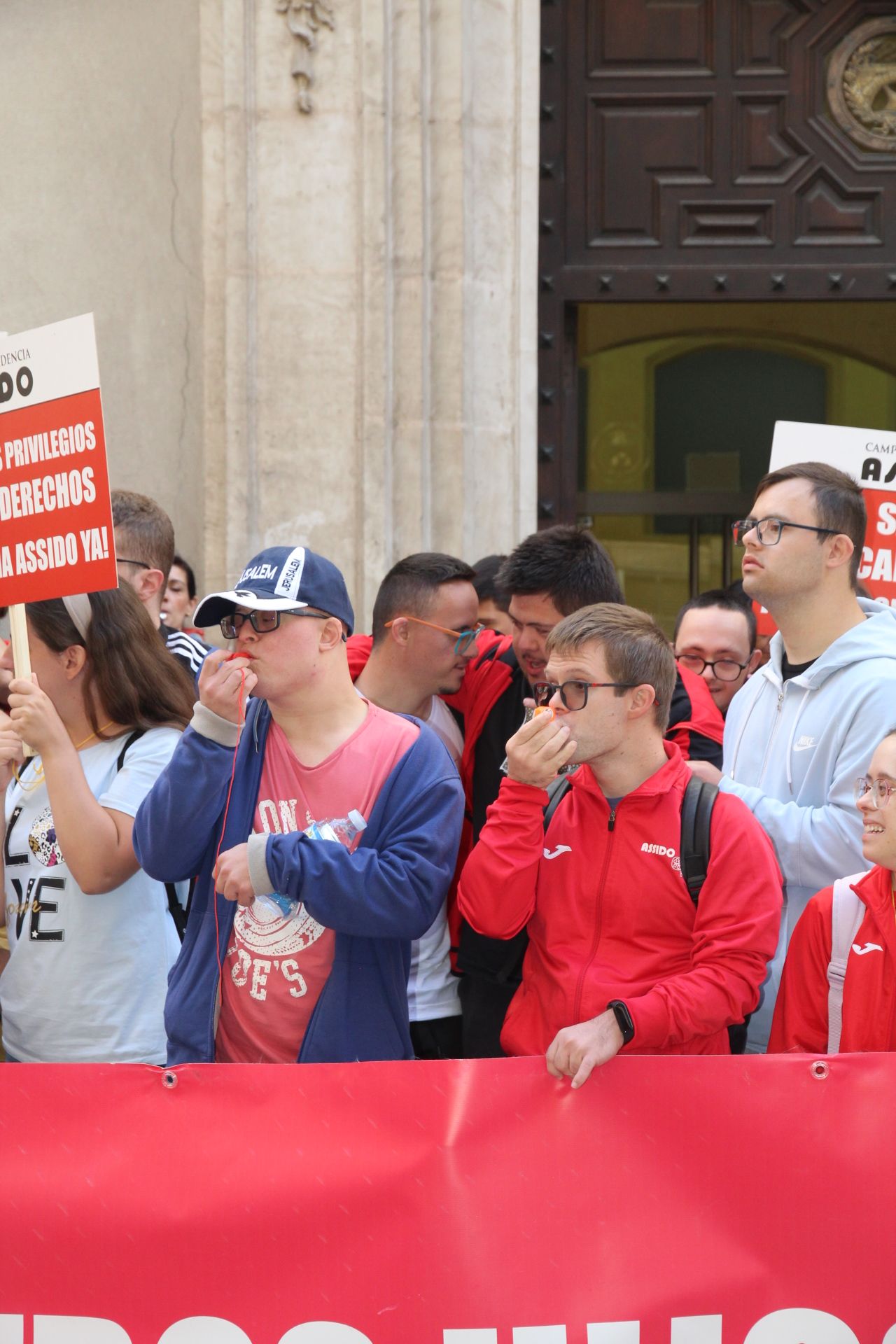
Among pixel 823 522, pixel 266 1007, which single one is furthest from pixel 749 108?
pixel 266 1007

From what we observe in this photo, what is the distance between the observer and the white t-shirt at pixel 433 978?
3541mm

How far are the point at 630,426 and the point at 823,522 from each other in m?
9.84

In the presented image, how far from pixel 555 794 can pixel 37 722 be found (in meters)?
1.10

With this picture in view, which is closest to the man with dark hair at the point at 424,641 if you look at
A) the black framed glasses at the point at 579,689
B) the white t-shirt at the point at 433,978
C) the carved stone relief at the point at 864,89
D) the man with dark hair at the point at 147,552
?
the white t-shirt at the point at 433,978

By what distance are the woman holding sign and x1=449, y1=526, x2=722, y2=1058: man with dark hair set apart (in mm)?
832

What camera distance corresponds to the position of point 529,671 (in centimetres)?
389

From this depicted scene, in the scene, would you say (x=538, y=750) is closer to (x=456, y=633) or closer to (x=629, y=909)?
(x=629, y=909)

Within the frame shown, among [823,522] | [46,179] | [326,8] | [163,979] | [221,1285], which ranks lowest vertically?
[221,1285]

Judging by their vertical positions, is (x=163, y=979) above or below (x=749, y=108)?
below

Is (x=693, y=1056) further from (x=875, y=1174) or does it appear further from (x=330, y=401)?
(x=330, y=401)

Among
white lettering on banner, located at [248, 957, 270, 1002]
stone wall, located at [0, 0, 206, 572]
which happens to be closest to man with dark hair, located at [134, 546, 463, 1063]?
white lettering on banner, located at [248, 957, 270, 1002]

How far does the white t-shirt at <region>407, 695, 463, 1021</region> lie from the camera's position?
3.54m

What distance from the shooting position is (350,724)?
3062mm

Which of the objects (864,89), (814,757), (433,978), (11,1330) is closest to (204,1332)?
(11,1330)
